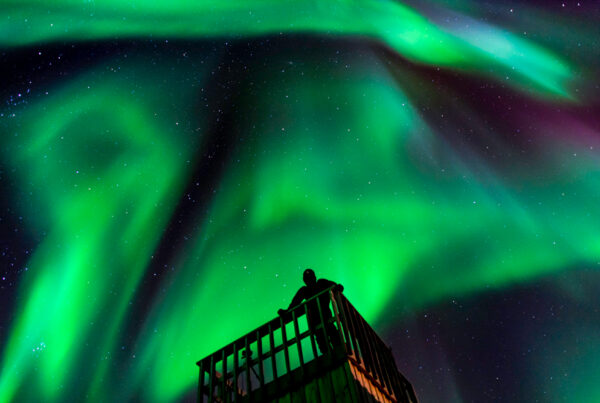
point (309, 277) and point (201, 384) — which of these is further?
point (309, 277)

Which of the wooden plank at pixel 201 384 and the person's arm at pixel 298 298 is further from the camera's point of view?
the person's arm at pixel 298 298

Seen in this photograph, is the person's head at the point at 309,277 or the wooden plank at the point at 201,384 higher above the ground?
the person's head at the point at 309,277

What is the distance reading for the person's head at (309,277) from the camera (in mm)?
9938

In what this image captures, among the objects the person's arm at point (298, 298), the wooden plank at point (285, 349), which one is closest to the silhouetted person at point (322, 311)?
the person's arm at point (298, 298)

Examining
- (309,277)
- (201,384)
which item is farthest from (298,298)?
(201,384)

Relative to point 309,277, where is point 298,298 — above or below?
below

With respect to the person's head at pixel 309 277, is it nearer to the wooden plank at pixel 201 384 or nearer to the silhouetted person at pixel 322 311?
the silhouetted person at pixel 322 311

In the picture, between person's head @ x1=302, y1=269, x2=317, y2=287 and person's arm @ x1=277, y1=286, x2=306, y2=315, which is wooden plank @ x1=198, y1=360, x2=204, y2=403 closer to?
person's arm @ x1=277, y1=286, x2=306, y2=315

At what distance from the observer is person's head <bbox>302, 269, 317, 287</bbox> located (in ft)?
32.6

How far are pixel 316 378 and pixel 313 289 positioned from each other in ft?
7.58

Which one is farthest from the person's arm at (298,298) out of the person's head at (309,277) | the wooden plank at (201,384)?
the wooden plank at (201,384)

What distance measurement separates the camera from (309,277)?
10.0m

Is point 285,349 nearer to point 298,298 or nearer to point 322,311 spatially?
point 322,311

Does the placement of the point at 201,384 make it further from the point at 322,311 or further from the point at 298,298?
the point at 322,311
